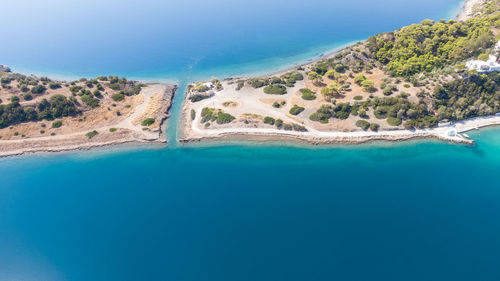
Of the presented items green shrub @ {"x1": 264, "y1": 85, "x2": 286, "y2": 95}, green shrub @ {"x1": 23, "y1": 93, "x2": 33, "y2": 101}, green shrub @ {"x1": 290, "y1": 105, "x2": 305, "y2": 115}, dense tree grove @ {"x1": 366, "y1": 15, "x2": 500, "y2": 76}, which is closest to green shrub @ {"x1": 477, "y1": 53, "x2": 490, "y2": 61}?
dense tree grove @ {"x1": 366, "y1": 15, "x2": 500, "y2": 76}

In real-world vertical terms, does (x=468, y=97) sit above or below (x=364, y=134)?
above

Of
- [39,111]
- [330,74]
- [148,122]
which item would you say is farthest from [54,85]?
[330,74]

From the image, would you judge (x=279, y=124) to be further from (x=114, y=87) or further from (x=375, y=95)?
(x=114, y=87)

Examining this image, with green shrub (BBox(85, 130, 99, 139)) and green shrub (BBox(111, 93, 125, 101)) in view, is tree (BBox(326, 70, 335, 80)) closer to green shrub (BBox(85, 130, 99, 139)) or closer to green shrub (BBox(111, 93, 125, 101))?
green shrub (BBox(111, 93, 125, 101))

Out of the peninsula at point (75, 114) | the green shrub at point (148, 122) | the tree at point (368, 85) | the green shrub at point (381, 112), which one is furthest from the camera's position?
the tree at point (368, 85)

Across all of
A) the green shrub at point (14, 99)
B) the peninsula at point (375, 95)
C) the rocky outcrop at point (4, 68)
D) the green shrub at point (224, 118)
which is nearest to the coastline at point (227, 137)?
the peninsula at point (375, 95)

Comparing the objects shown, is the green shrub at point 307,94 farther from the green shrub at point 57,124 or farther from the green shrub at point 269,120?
the green shrub at point 57,124

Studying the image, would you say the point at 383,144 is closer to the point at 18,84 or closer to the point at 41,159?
the point at 41,159
